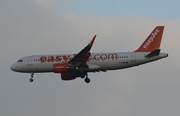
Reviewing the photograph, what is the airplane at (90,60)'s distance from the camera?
7850cm

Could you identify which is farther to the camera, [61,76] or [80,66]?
[61,76]

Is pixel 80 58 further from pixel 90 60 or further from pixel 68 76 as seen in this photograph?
pixel 68 76

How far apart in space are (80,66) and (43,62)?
5079 millimetres

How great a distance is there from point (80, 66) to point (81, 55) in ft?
6.67

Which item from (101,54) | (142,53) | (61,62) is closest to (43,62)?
(61,62)

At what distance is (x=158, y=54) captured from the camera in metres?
78.1

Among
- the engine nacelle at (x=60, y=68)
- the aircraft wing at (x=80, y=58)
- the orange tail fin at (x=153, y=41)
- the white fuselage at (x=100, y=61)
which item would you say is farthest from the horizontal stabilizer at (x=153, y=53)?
the engine nacelle at (x=60, y=68)

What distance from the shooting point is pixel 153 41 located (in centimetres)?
8212

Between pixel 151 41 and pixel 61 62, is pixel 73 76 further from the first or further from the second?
pixel 151 41

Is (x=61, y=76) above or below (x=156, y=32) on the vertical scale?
below

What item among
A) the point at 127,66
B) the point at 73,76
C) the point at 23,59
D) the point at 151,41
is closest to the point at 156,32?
the point at 151,41

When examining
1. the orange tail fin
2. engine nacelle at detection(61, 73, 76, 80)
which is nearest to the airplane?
the orange tail fin

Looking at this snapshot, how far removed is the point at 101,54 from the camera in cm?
8019

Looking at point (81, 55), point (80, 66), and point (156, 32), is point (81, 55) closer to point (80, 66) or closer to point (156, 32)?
point (80, 66)
